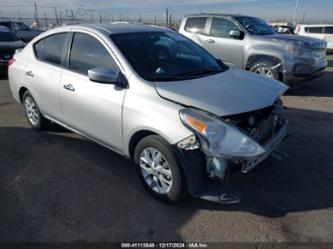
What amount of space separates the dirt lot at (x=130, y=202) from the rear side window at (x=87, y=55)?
4.10ft

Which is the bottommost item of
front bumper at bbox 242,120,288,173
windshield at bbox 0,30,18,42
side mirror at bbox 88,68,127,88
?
windshield at bbox 0,30,18,42

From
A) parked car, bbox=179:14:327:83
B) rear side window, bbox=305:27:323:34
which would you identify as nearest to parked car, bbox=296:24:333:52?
rear side window, bbox=305:27:323:34

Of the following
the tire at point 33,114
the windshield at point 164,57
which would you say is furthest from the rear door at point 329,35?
the tire at point 33,114

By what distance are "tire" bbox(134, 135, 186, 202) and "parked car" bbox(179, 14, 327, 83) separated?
17.5ft

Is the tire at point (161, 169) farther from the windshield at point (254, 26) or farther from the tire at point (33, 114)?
the windshield at point (254, 26)

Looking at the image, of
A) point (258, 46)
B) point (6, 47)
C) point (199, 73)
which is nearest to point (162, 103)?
point (199, 73)

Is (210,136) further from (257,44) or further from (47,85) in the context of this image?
(257,44)

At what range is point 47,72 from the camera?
4414 mm

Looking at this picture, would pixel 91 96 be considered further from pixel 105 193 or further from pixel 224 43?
pixel 224 43

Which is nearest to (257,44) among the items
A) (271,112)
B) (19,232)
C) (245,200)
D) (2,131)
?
(271,112)

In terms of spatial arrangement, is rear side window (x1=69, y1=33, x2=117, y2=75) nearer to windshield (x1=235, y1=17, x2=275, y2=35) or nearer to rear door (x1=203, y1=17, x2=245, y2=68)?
rear door (x1=203, y1=17, x2=245, y2=68)

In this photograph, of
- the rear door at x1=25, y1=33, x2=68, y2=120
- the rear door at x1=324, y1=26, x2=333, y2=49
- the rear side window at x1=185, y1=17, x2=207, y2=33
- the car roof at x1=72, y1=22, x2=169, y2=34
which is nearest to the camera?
the car roof at x1=72, y1=22, x2=169, y2=34

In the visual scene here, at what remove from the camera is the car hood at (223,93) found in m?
2.91

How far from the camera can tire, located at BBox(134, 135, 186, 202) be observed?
2924 millimetres
